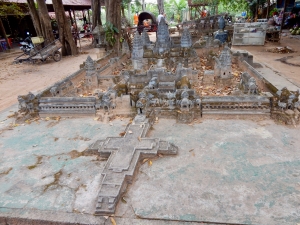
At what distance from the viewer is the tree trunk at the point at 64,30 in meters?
15.0

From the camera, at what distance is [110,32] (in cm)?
1364

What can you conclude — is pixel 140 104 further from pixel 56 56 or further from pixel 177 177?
pixel 56 56

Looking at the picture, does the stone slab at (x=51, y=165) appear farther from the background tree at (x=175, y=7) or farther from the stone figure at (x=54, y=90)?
the background tree at (x=175, y=7)

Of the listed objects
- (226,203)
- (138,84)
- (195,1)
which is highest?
(195,1)

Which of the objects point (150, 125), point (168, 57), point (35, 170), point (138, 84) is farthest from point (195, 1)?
point (35, 170)

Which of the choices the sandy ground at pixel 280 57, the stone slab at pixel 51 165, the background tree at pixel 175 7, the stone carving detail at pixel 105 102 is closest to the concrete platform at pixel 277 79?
the sandy ground at pixel 280 57

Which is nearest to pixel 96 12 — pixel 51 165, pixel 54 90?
pixel 54 90

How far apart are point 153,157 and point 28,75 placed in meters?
10.8

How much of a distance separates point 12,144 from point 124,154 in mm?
A: 2677

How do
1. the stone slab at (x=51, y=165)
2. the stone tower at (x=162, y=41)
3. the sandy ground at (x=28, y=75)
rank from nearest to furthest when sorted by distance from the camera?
1. the stone slab at (x=51, y=165)
2. the sandy ground at (x=28, y=75)
3. the stone tower at (x=162, y=41)

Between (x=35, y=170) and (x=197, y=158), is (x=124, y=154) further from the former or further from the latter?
(x=35, y=170)

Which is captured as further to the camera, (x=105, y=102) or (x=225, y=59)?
(x=225, y=59)

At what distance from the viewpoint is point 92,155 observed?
14.9 ft

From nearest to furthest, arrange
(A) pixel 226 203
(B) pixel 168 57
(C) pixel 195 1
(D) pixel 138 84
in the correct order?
(A) pixel 226 203 → (D) pixel 138 84 → (B) pixel 168 57 → (C) pixel 195 1
